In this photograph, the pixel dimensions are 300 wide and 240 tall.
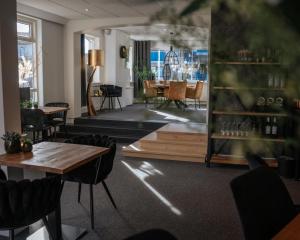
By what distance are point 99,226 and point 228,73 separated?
325 cm

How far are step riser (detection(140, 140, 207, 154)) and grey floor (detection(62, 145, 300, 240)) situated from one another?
0.59 meters

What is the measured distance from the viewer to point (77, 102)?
9.07 m

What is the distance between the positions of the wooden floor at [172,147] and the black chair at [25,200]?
378 cm

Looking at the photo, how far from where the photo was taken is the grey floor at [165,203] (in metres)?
3.50

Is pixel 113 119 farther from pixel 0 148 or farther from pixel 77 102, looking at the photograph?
pixel 0 148

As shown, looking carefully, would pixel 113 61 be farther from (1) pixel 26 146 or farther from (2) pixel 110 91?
(1) pixel 26 146

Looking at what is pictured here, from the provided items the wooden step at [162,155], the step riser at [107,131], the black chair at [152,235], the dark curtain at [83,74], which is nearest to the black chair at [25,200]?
the black chair at [152,235]

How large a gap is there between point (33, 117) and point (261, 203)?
5.43 meters

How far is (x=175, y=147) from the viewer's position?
21.4 ft

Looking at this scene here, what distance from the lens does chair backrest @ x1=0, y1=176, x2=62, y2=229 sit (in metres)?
2.33

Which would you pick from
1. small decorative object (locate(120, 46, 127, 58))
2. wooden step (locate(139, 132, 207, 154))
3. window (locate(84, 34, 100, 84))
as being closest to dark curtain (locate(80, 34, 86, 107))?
window (locate(84, 34, 100, 84))

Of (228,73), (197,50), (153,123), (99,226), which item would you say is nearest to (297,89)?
(228,73)

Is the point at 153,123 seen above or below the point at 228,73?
below

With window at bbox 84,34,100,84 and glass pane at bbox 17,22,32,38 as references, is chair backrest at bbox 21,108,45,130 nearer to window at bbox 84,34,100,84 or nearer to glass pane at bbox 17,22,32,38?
glass pane at bbox 17,22,32,38
